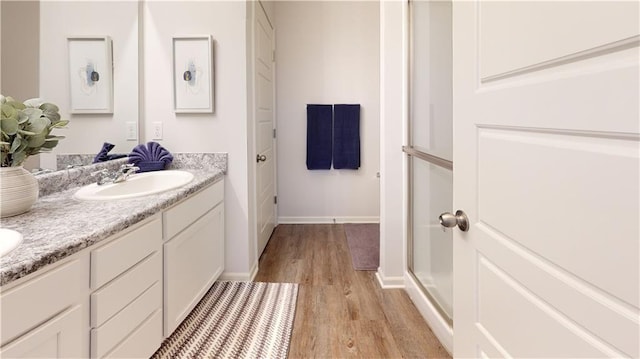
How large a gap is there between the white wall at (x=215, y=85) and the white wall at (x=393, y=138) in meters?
0.98

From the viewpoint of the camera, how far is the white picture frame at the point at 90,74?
166cm

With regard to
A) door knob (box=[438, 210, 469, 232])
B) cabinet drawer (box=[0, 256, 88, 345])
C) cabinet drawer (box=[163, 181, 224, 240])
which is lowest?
cabinet drawer (box=[0, 256, 88, 345])

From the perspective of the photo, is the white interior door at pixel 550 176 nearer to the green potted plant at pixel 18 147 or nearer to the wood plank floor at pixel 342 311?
the wood plank floor at pixel 342 311

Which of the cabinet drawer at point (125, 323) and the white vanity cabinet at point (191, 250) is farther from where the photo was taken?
the white vanity cabinet at point (191, 250)

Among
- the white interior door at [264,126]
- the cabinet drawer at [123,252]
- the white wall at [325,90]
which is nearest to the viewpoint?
the cabinet drawer at [123,252]

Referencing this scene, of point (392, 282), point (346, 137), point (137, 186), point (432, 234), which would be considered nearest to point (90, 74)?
point (137, 186)

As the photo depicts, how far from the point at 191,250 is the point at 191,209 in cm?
23

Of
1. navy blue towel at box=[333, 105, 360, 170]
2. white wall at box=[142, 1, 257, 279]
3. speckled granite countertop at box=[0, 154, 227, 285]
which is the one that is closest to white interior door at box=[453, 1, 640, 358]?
speckled granite countertop at box=[0, 154, 227, 285]

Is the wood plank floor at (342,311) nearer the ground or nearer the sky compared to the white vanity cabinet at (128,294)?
nearer the ground

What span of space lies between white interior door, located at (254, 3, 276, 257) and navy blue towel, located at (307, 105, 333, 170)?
463 mm

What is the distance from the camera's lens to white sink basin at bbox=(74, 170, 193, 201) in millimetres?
1458

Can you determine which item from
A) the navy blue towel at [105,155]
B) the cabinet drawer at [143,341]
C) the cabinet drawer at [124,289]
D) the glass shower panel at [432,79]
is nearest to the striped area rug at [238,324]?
the cabinet drawer at [143,341]

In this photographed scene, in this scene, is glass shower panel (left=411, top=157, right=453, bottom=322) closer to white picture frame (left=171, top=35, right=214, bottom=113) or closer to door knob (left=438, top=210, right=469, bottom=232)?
door knob (left=438, top=210, right=469, bottom=232)

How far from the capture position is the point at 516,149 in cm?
69
